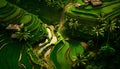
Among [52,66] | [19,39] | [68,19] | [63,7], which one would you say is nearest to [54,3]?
[63,7]

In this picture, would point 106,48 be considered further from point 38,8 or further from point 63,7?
point 38,8

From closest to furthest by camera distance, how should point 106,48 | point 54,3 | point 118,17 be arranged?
point 106,48 < point 118,17 < point 54,3

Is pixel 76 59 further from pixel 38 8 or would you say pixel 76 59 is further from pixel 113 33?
pixel 38 8

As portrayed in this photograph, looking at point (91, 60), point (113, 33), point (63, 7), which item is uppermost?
point (63, 7)

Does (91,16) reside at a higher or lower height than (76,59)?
higher

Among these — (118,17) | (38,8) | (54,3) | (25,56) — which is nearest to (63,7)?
(54,3)

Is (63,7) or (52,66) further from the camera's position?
(63,7)

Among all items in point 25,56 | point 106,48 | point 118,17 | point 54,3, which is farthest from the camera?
point 54,3
